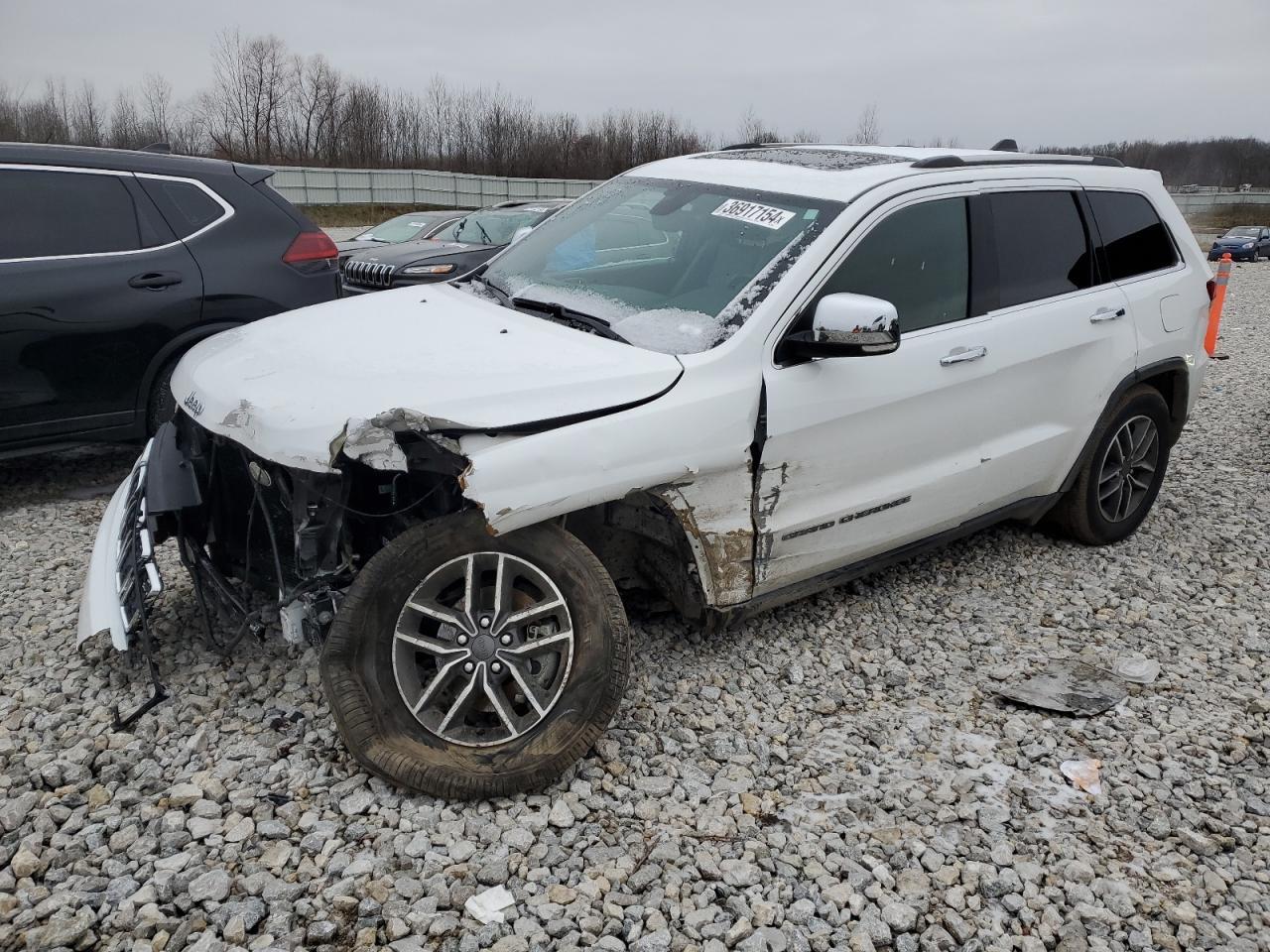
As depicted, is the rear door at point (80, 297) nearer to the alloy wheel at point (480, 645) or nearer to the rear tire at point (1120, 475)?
the alloy wheel at point (480, 645)

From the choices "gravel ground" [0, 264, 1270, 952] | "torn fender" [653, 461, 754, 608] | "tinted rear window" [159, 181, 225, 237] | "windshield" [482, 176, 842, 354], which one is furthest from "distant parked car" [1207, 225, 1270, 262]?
"torn fender" [653, 461, 754, 608]

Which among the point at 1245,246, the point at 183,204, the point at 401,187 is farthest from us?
the point at 401,187

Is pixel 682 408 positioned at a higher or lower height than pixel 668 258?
lower

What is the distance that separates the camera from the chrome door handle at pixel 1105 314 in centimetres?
448

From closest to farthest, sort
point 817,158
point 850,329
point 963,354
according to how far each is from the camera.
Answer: point 850,329 → point 963,354 → point 817,158

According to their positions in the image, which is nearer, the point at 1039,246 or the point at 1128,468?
the point at 1039,246

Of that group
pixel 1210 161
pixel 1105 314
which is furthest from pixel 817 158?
pixel 1210 161

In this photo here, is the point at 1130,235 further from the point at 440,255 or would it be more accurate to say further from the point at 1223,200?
the point at 1223,200

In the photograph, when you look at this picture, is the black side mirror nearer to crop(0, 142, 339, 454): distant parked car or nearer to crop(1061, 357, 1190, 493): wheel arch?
crop(1061, 357, 1190, 493): wheel arch

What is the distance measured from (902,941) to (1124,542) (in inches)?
135

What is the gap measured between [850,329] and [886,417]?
577 mm

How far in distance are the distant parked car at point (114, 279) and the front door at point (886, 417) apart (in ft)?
11.2

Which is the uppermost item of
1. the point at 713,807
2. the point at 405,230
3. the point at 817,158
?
the point at 817,158

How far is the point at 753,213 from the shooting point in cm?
379
